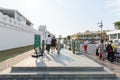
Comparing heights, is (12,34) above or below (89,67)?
above

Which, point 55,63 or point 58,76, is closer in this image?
point 58,76

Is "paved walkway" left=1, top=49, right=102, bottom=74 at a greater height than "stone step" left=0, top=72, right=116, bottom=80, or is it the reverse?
"paved walkway" left=1, top=49, right=102, bottom=74

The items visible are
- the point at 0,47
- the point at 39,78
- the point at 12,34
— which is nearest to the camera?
the point at 39,78

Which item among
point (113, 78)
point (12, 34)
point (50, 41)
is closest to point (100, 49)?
point (50, 41)

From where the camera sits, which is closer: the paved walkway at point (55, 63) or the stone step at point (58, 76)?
the stone step at point (58, 76)

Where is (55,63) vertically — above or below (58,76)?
above

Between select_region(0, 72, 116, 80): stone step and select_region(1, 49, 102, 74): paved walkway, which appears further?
select_region(1, 49, 102, 74): paved walkway

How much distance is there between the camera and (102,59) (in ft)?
43.0

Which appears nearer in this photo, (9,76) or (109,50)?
(9,76)

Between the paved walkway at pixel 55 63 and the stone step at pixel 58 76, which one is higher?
the paved walkway at pixel 55 63

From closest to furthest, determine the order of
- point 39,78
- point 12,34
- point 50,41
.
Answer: point 39,78 → point 50,41 → point 12,34

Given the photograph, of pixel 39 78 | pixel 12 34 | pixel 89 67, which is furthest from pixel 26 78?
pixel 12 34

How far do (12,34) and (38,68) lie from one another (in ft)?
58.1

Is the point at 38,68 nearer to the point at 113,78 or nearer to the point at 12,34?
the point at 113,78
